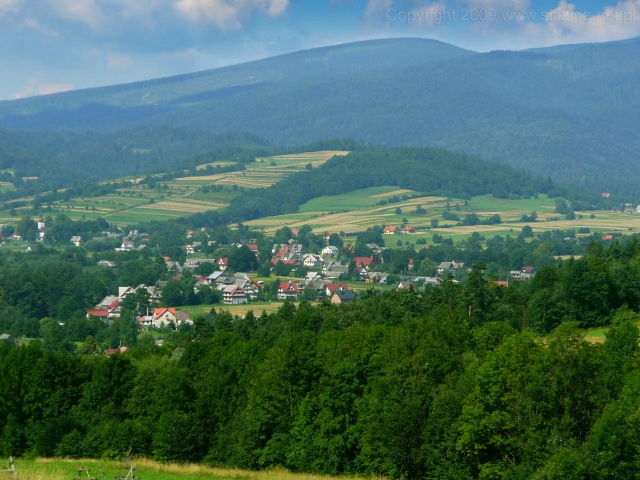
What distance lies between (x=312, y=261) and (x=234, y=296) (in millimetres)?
36455

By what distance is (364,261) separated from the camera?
132125mm

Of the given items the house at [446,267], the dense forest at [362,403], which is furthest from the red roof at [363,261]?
the dense forest at [362,403]

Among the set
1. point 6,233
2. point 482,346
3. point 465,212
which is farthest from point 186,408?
point 465,212

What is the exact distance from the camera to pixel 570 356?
2873 centimetres

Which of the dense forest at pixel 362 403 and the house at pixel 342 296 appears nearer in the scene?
the dense forest at pixel 362 403

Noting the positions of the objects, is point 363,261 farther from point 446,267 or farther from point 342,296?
point 342,296

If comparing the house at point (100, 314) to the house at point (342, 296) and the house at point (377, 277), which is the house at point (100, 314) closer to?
the house at point (342, 296)

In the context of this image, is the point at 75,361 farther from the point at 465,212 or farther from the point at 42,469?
the point at 465,212

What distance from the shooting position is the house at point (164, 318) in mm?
86375

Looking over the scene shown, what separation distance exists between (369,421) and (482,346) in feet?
21.1

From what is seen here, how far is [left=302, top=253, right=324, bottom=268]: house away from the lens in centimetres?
13259

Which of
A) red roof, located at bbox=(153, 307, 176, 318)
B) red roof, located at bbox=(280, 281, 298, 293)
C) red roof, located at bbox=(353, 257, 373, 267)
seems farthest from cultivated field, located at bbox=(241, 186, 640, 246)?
red roof, located at bbox=(153, 307, 176, 318)

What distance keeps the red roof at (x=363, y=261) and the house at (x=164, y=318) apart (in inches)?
1700

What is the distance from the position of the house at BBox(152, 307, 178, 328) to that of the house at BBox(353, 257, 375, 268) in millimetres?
42758
